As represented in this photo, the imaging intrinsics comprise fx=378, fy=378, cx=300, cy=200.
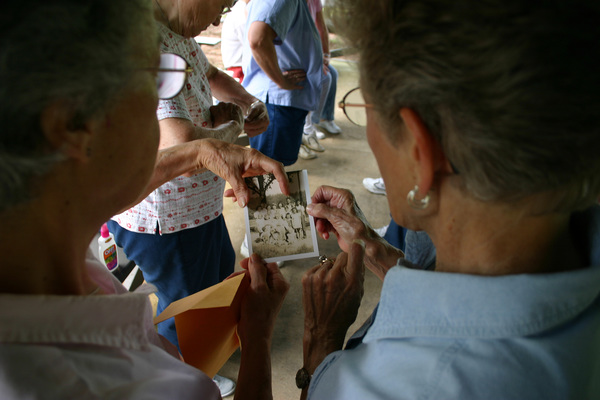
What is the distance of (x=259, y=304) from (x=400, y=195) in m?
0.71

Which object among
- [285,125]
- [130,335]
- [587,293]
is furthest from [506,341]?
[285,125]

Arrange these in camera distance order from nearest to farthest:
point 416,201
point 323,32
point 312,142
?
point 416,201, point 323,32, point 312,142

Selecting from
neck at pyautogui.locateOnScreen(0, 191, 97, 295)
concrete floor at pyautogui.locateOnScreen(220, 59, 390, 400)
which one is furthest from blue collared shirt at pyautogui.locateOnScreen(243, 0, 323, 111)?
neck at pyautogui.locateOnScreen(0, 191, 97, 295)

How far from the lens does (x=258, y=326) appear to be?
129cm

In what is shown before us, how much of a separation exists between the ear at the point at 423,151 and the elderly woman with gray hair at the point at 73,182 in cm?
53

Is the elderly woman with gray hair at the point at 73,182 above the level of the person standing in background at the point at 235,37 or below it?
below

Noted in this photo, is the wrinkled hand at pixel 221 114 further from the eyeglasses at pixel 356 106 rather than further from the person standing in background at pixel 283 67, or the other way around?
the eyeglasses at pixel 356 106

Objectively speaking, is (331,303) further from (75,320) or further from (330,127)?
(330,127)

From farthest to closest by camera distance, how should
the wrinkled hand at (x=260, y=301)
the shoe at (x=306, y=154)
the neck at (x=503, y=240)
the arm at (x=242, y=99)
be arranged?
the shoe at (x=306, y=154) → the arm at (x=242, y=99) → the wrinkled hand at (x=260, y=301) → the neck at (x=503, y=240)

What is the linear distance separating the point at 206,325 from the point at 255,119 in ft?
4.70

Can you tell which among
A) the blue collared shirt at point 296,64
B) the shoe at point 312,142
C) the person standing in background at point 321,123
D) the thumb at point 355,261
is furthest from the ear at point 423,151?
the shoe at point 312,142

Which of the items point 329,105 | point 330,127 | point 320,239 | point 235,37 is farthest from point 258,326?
point 330,127

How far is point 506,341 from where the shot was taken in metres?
0.71

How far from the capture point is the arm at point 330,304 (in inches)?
51.0
